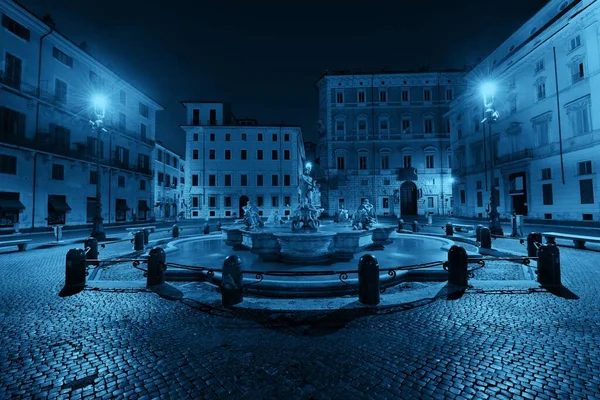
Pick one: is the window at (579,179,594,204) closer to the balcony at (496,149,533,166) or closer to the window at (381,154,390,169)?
the balcony at (496,149,533,166)

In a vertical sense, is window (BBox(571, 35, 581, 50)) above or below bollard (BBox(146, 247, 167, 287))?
above

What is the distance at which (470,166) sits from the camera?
32062 millimetres

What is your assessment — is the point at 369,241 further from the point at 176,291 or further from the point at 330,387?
the point at 330,387

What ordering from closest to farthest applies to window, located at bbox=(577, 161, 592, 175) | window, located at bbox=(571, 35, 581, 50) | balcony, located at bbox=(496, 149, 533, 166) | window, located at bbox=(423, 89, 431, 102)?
window, located at bbox=(577, 161, 592, 175)
window, located at bbox=(571, 35, 581, 50)
balcony, located at bbox=(496, 149, 533, 166)
window, located at bbox=(423, 89, 431, 102)

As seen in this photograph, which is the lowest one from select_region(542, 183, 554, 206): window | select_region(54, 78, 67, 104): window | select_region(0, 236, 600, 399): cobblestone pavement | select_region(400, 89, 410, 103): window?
select_region(0, 236, 600, 399): cobblestone pavement

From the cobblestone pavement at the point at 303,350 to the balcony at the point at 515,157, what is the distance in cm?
→ 2462

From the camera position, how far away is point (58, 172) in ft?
77.4

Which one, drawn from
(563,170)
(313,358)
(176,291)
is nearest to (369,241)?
(176,291)

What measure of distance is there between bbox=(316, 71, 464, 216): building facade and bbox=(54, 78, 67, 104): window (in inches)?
1107

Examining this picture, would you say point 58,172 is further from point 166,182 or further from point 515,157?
point 515,157

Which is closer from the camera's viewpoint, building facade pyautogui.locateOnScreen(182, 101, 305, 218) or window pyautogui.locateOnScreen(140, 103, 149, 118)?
window pyautogui.locateOnScreen(140, 103, 149, 118)

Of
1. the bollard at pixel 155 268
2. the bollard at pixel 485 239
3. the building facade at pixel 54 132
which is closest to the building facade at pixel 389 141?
the building facade at pixel 54 132

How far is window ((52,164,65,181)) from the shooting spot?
2325 centimetres

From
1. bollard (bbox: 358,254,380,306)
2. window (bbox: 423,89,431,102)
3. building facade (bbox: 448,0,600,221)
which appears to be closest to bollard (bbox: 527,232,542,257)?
bollard (bbox: 358,254,380,306)
